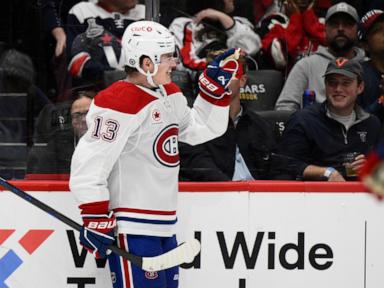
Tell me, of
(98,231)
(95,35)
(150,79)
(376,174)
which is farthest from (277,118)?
(376,174)

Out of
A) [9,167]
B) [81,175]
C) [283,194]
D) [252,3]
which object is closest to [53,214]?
[81,175]

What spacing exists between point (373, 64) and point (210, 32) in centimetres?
79

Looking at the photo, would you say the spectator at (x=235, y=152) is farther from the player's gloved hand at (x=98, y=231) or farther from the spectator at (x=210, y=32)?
the player's gloved hand at (x=98, y=231)

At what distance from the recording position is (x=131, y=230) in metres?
2.98

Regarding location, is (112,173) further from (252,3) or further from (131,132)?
(252,3)

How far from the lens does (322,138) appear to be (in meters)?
3.64

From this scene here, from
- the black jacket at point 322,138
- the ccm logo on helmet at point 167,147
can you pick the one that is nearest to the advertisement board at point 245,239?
the black jacket at point 322,138

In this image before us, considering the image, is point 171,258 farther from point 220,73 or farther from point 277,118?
point 277,118

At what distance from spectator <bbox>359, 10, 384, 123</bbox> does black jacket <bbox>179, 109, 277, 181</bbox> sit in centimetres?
53

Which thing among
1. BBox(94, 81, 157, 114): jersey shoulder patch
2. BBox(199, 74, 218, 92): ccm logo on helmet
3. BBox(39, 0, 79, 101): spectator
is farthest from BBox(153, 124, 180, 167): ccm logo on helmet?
BBox(39, 0, 79, 101): spectator

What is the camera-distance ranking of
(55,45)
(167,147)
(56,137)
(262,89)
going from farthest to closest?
1. (262,89)
2. (55,45)
3. (56,137)
4. (167,147)

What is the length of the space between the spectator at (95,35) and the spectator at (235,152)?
56 cm

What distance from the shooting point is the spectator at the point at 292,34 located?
423 centimetres

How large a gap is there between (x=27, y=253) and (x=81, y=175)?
0.64m
